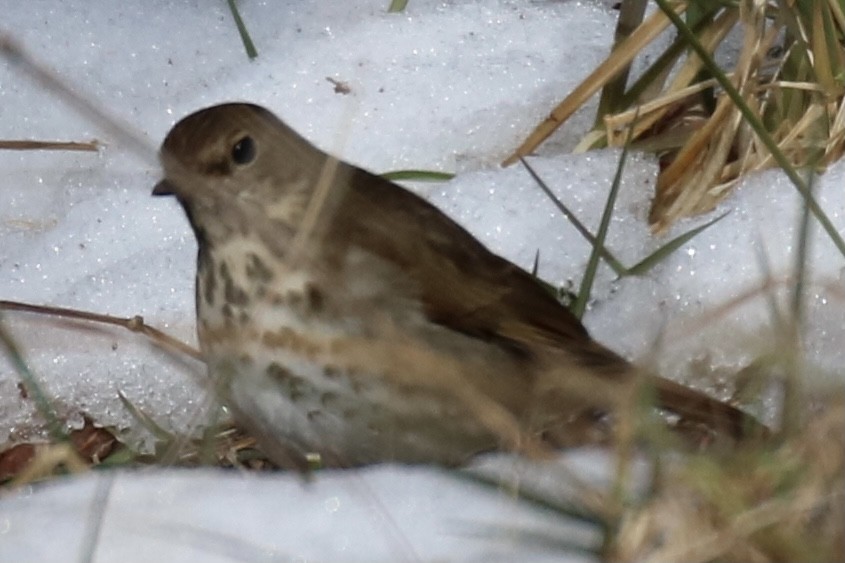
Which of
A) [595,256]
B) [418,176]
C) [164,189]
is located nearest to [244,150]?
[164,189]

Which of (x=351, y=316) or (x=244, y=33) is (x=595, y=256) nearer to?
(x=351, y=316)

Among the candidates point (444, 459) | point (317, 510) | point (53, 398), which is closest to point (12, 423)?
point (53, 398)

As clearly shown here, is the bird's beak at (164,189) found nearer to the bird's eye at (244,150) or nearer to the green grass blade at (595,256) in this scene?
the bird's eye at (244,150)

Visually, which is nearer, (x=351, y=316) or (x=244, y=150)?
(x=351, y=316)

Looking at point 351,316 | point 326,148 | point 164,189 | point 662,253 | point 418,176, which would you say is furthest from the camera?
point 326,148

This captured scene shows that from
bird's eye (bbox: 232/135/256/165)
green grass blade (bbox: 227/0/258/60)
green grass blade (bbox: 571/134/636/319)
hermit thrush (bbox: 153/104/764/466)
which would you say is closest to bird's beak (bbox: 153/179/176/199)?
hermit thrush (bbox: 153/104/764/466)

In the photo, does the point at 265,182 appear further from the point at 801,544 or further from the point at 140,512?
the point at 801,544
